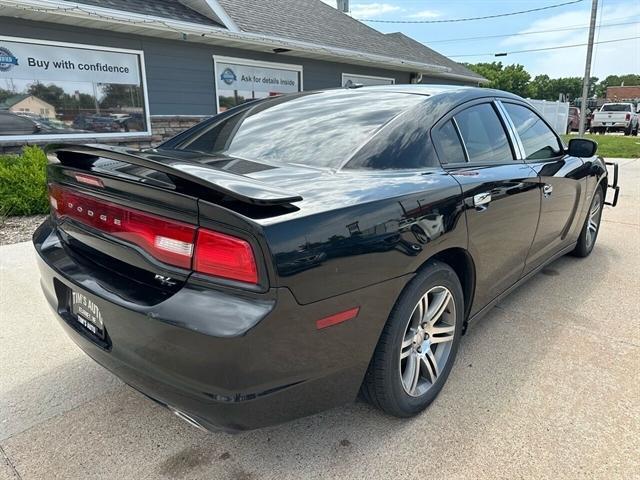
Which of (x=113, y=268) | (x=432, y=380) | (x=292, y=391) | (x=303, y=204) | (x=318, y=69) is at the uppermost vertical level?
(x=318, y=69)

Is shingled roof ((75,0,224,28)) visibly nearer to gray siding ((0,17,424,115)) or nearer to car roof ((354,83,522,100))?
gray siding ((0,17,424,115))

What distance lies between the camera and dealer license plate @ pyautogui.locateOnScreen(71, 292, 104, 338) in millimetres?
1811

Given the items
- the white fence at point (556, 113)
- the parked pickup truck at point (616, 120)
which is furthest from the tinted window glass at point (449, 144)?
the parked pickup truck at point (616, 120)

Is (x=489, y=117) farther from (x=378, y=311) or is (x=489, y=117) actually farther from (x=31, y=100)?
(x=31, y=100)

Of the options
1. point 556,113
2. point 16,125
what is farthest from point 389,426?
point 556,113

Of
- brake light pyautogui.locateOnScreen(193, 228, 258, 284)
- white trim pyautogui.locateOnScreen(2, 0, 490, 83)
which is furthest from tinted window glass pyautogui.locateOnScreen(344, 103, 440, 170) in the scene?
white trim pyautogui.locateOnScreen(2, 0, 490, 83)

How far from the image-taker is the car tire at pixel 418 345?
1.92 m

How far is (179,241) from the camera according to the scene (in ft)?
5.15

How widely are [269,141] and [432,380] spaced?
149 cm

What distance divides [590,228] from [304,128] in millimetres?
3432

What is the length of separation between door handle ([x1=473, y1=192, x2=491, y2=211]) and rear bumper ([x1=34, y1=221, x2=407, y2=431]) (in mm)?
768

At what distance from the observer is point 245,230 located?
1.46m

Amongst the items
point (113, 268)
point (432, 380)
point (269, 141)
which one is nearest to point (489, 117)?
point (269, 141)

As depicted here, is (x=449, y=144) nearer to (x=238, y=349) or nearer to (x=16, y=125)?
(x=238, y=349)
